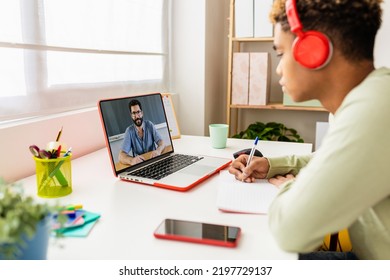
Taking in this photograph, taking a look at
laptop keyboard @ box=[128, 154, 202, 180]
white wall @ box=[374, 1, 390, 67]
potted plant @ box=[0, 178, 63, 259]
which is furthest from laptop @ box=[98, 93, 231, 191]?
white wall @ box=[374, 1, 390, 67]

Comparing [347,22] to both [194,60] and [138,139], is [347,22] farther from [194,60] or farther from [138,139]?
[194,60]

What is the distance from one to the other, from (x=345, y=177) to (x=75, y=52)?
1.24 metres

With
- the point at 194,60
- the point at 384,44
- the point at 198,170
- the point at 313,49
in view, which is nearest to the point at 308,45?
the point at 313,49

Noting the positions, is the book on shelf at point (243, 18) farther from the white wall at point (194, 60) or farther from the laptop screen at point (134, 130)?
the laptop screen at point (134, 130)

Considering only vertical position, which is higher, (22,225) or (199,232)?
(22,225)

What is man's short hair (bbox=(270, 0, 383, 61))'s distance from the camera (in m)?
0.68

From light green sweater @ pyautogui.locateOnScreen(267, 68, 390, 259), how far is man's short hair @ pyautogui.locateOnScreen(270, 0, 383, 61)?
0.08 meters

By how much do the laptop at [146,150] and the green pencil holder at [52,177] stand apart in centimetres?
15

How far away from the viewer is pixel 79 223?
766 millimetres

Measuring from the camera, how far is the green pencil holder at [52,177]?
3.11ft

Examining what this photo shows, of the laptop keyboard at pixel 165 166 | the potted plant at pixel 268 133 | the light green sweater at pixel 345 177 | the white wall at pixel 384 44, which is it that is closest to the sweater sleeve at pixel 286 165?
the laptop keyboard at pixel 165 166

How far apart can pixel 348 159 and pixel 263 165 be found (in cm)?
47

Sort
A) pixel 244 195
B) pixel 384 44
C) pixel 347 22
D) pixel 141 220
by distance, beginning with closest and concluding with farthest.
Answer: pixel 347 22 < pixel 141 220 < pixel 244 195 < pixel 384 44

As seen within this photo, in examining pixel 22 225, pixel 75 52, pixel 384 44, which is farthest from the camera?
pixel 384 44
